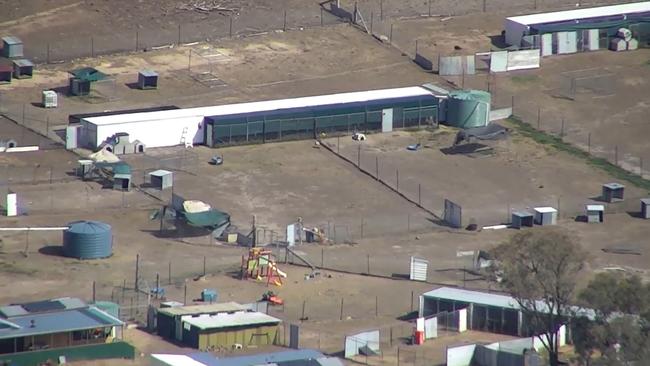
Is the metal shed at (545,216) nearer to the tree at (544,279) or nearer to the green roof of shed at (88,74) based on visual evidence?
the tree at (544,279)

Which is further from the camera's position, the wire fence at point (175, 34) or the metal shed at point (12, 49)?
the wire fence at point (175, 34)

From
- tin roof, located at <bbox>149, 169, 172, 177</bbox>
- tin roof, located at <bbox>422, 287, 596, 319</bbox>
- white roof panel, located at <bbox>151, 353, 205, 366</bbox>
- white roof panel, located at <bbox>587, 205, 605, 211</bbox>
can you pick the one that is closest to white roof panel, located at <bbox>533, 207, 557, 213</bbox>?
white roof panel, located at <bbox>587, 205, 605, 211</bbox>

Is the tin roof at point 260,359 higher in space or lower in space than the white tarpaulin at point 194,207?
lower

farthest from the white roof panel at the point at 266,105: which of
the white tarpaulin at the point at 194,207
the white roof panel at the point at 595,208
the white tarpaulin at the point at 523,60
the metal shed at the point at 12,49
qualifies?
the white roof panel at the point at 595,208

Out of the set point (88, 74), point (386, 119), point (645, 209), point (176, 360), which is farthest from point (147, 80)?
point (176, 360)

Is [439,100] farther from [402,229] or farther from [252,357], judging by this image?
[252,357]

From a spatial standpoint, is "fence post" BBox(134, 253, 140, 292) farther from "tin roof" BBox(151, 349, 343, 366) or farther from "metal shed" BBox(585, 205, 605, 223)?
"metal shed" BBox(585, 205, 605, 223)
